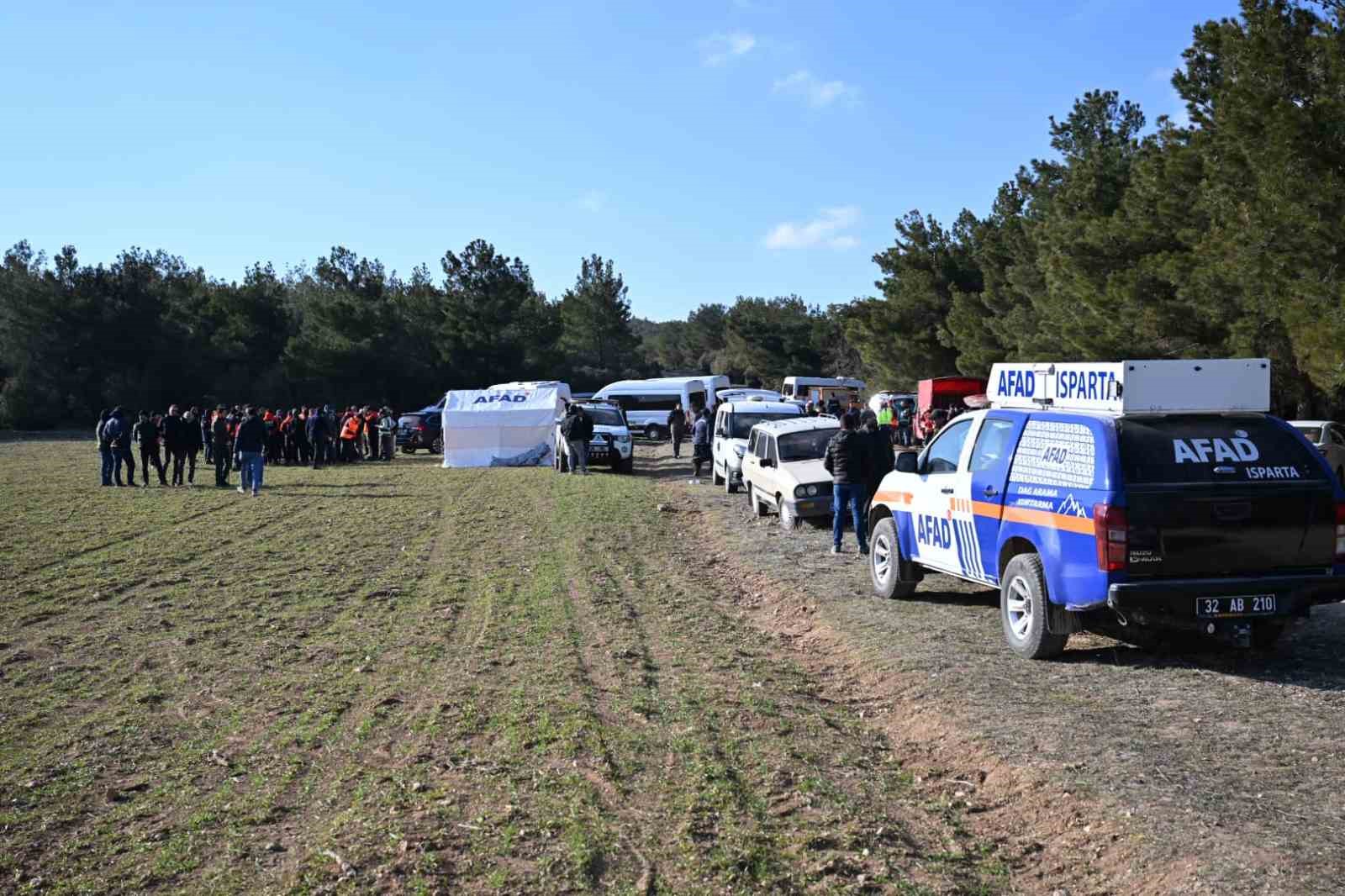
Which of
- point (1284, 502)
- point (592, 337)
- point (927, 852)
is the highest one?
point (592, 337)

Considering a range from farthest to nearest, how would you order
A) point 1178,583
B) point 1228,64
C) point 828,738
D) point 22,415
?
1. point 22,415
2. point 1228,64
3. point 1178,583
4. point 828,738

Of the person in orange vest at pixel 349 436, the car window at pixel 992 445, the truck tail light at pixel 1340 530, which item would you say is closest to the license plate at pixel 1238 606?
the truck tail light at pixel 1340 530

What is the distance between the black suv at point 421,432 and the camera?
1672 inches

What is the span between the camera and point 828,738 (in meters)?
7.31

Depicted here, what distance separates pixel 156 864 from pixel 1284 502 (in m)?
7.30

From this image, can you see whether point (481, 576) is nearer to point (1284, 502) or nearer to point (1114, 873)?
point (1284, 502)

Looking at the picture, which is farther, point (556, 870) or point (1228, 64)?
point (1228, 64)

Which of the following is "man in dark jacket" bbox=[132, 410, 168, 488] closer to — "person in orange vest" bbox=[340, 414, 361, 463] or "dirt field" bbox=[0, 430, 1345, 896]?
"person in orange vest" bbox=[340, 414, 361, 463]

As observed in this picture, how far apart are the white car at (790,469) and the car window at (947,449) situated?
5924 mm

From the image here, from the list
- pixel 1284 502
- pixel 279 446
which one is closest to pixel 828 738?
pixel 1284 502

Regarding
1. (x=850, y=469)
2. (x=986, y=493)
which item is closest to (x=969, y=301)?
(x=850, y=469)

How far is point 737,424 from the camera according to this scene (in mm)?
24953

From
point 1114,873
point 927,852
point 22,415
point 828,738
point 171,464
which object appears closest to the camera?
point 1114,873

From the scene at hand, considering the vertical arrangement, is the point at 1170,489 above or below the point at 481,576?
above
